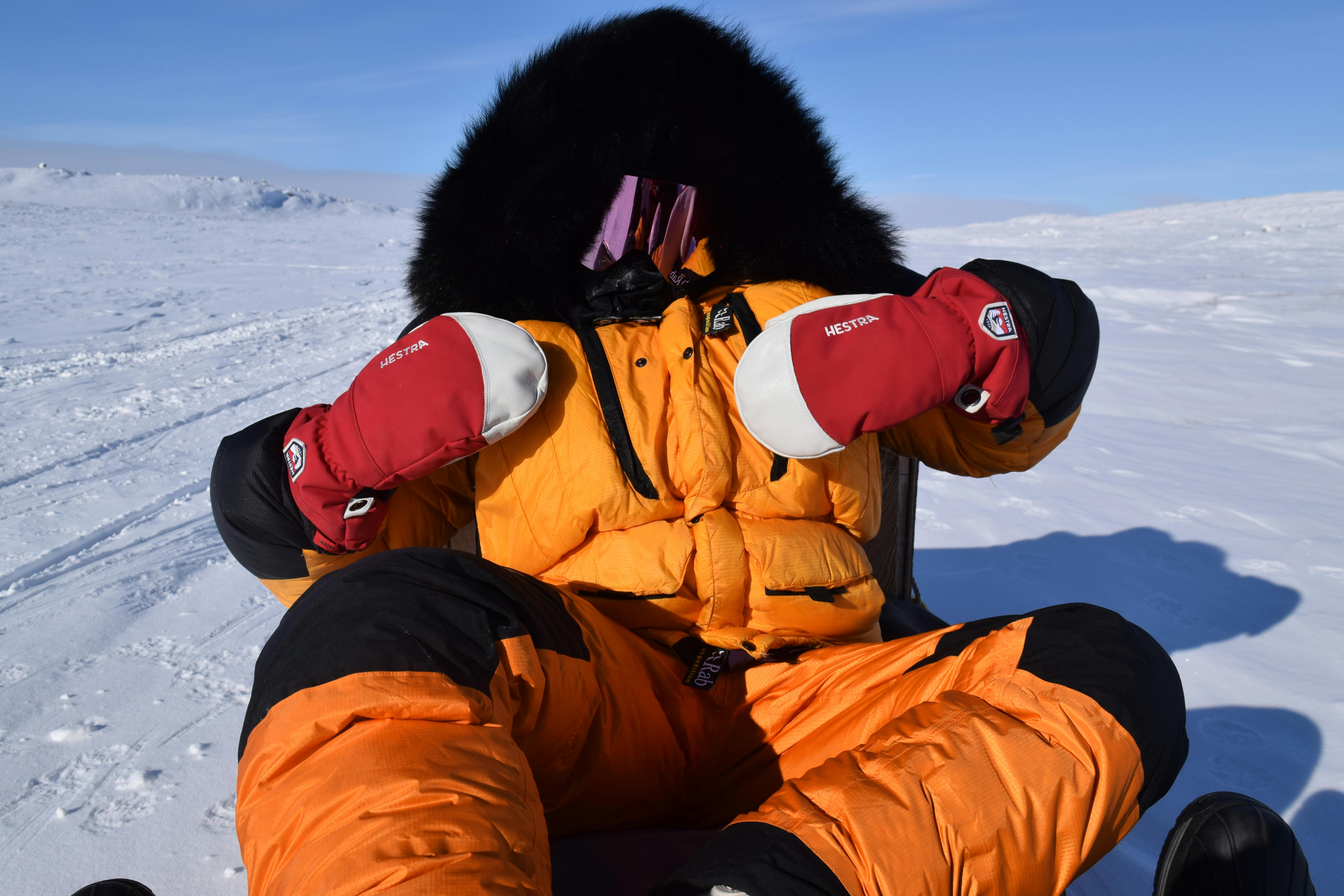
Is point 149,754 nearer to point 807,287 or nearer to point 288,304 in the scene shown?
point 807,287

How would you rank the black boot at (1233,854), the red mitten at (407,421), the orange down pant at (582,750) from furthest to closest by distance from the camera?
the red mitten at (407,421)
the black boot at (1233,854)
the orange down pant at (582,750)

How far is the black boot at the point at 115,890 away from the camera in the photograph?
3.29 ft

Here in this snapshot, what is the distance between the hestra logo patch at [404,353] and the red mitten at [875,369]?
48 centimetres

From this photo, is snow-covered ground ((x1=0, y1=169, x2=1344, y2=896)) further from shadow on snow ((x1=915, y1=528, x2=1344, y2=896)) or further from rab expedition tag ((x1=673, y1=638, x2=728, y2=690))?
rab expedition tag ((x1=673, y1=638, x2=728, y2=690))

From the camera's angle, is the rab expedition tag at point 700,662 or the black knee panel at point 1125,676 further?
the rab expedition tag at point 700,662

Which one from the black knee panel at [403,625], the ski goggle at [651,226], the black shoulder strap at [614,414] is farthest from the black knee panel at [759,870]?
the ski goggle at [651,226]

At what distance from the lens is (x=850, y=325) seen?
120 cm

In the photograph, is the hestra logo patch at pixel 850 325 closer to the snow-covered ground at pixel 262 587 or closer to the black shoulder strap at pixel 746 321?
the black shoulder strap at pixel 746 321

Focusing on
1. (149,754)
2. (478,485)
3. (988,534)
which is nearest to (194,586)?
(149,754)

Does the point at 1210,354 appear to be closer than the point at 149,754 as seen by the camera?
No

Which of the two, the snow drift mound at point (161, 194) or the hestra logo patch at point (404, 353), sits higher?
the snow drift mound at point (161, 194)

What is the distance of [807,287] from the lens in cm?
152

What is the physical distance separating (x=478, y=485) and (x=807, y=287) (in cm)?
72

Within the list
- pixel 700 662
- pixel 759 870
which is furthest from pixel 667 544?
pixel 759 870
